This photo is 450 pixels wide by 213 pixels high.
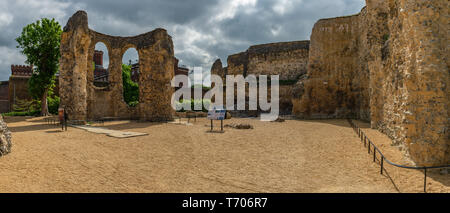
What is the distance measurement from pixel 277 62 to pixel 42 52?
2383 centimetres

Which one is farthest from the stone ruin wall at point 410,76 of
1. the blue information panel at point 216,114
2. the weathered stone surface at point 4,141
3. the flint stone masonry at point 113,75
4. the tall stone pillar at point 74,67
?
the tall stone pillar at point 74,67

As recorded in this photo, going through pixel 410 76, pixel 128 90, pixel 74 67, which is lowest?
pixel 410 76

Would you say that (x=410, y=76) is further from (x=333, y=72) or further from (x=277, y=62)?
(x=277, y=62)

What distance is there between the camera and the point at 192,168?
5.64m

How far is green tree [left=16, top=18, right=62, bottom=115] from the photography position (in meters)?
20.1

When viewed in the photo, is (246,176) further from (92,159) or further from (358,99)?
(358,99)

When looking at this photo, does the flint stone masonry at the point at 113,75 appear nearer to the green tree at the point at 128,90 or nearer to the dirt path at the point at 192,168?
the dirt path at the point at 192,168

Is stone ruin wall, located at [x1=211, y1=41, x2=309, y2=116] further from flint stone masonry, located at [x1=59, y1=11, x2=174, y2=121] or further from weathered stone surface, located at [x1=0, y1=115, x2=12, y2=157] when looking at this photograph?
weathered stone surface, located at [x1=0, y1=115, x2=12, y2=157]

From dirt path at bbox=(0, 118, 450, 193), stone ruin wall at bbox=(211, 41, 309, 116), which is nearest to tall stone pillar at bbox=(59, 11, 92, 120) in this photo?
dirt path at bbox=(0, 118, 450, 193)

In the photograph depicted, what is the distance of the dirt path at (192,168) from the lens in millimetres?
4293

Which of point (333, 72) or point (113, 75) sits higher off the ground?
point (113, 75)

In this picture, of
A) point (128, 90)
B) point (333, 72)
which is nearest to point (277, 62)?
point (333, 72)

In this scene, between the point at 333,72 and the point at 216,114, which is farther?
the point at 333,72
